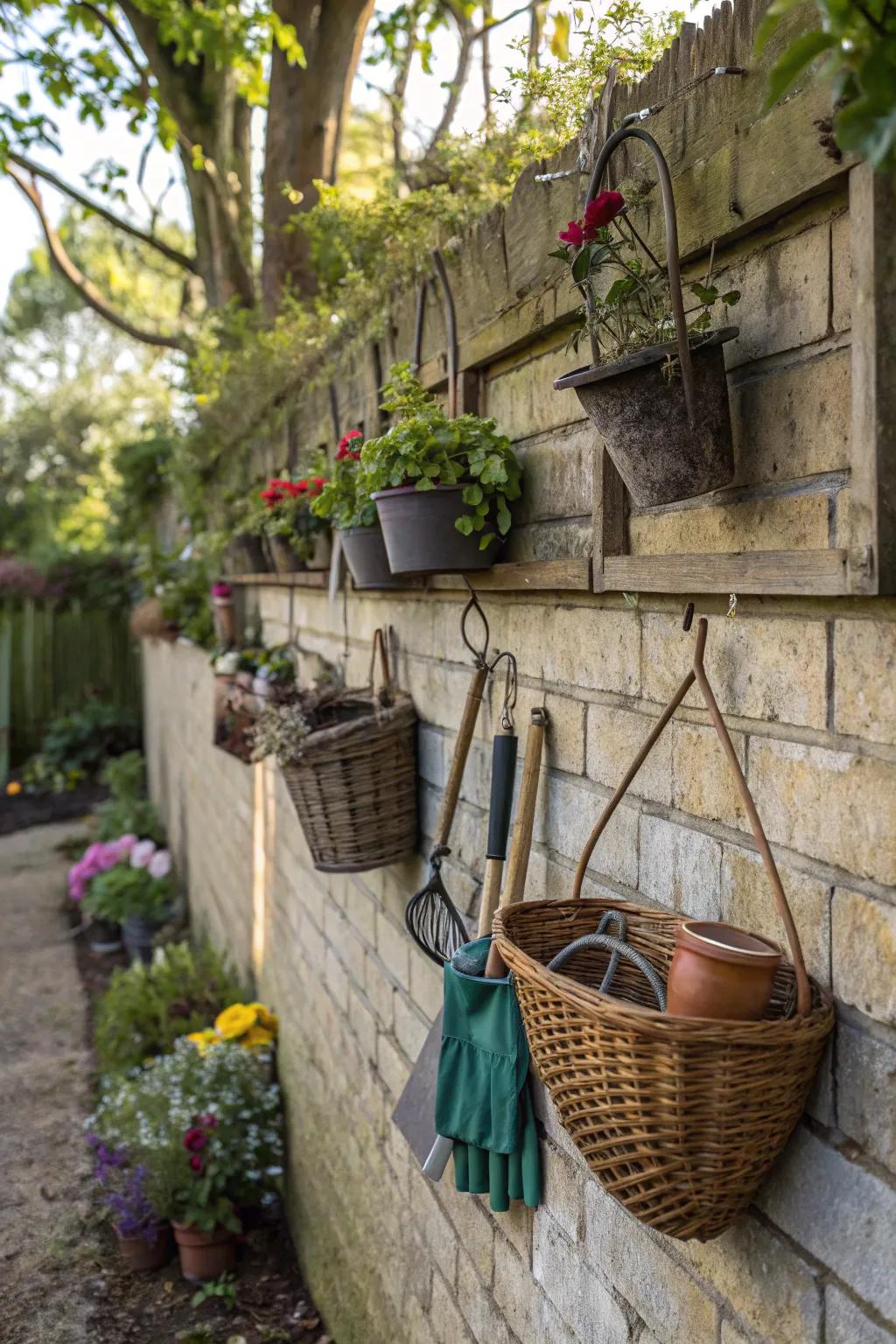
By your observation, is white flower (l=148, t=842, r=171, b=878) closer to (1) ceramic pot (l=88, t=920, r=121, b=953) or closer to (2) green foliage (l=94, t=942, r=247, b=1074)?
(1) ceramic pot (l=88, t=920, r=121, b=953)

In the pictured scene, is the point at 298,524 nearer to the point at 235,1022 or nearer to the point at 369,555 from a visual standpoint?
the point at 369,555

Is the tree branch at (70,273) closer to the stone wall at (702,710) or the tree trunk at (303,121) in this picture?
the tree trunk at (303,121)

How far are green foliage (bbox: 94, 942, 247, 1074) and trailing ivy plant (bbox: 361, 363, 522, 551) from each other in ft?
11.7

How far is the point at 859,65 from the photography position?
815mm

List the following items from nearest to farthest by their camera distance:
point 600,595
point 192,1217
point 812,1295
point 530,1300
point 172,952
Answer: point 812,1295 → point 600,595 → point 530,1300 → point 192,1217 → point 172,952

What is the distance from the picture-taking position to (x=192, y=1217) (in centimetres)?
359

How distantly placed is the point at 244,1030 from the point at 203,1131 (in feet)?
1.95

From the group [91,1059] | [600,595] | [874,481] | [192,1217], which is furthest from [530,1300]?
[91,1059]

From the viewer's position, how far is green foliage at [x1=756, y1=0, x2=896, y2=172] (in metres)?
0.79

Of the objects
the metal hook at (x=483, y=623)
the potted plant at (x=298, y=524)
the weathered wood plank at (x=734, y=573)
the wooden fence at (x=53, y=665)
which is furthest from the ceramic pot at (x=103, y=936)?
the weathered wood plank at (x=734, y=573)

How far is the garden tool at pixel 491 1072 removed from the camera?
5.84 feet

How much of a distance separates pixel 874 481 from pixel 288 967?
3.48 m

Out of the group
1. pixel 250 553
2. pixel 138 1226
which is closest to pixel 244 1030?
pixel 138 1226

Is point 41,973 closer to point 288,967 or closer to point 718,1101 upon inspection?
point 288,967
